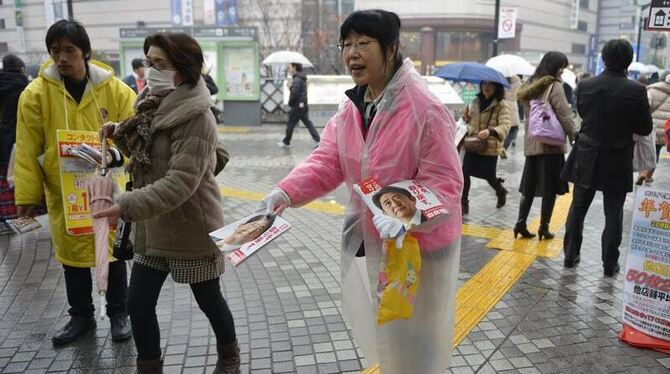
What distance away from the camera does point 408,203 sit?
75.9 inches

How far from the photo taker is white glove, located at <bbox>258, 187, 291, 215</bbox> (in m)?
2.18

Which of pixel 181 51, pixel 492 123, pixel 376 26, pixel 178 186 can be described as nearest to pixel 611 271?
pixel 492 123

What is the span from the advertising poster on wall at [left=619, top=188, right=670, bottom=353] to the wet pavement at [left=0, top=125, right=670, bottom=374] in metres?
0.11

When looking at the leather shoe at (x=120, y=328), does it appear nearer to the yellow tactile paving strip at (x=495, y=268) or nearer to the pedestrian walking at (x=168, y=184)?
the pedestrian walking at (x=168, y=184)

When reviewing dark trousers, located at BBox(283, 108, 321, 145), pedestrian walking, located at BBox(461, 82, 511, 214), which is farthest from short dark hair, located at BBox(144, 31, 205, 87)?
dark trousers, located at BBox(283, 108, 321, 145)

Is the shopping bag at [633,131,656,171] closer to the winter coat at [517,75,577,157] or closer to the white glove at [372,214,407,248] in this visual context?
the winter coat at [517,75,577,157]

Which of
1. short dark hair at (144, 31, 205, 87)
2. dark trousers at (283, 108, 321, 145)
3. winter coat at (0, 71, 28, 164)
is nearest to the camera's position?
short dark hair at (144, 31, 205, 87)

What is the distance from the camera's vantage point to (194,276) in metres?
2.66

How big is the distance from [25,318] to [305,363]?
2.03m

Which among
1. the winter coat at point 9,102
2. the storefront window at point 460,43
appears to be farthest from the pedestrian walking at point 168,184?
the storefront window at point 460,43

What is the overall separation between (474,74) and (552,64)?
3.62ft

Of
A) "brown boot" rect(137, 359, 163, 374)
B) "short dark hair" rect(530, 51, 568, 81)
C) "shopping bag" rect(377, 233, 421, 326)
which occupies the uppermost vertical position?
"short dark hair" rect(530, 51, 568, 81)

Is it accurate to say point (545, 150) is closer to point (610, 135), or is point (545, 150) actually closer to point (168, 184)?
point (610, 135)

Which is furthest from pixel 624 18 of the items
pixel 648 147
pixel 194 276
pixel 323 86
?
pixel 194 276
